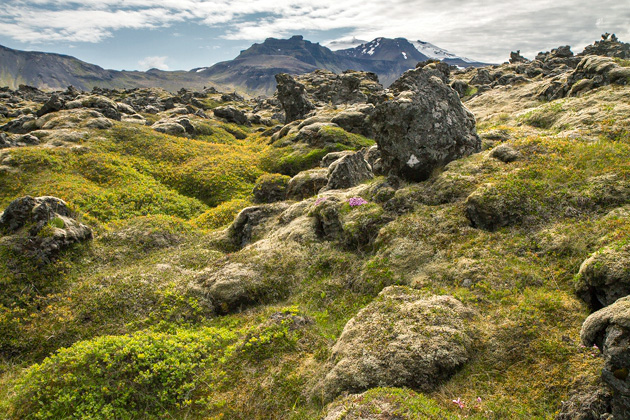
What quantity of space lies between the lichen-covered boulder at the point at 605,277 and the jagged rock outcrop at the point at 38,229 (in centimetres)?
3051

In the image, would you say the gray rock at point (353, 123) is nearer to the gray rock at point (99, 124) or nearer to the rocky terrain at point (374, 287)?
the rocky terrain at point (374, 287)

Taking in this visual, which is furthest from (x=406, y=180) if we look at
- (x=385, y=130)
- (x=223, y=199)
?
(x=223, y=199)

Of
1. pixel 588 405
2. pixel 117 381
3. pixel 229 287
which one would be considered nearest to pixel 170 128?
pixel 229 287

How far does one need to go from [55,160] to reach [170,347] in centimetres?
4165

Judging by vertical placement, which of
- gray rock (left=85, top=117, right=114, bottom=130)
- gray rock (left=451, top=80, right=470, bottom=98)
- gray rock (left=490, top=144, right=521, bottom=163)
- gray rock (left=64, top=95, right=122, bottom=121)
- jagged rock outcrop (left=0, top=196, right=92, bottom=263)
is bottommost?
jagged rock outcrop (left=0, top=196, right=92, bottom=263)

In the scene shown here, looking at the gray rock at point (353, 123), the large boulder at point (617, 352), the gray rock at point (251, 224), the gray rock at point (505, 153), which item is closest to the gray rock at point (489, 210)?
the gray rock at point (505, 153)

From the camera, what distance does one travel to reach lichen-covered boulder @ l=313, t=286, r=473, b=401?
35.7 feet

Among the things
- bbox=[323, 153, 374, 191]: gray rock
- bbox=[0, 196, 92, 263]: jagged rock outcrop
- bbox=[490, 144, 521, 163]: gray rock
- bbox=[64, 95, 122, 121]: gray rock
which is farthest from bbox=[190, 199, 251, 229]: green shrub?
bbox=[64, 95, 122, 121]: gray rock

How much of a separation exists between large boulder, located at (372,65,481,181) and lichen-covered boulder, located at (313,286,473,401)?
12.0 metres

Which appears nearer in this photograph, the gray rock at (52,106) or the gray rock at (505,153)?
the gray rock at (505,153)

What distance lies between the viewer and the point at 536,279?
43.9ft

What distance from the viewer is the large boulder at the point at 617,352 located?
7.38 m

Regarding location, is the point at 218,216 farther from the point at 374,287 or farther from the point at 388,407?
the point at 388,407

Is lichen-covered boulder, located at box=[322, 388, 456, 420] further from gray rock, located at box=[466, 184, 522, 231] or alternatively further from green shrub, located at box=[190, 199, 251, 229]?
green shrub, located at box=[190, 199, 251, 229]
